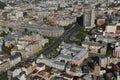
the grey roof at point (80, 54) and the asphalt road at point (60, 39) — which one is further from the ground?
the grey roof at point (80, 54)

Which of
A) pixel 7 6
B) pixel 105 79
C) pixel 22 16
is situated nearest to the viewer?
pixel 105 79

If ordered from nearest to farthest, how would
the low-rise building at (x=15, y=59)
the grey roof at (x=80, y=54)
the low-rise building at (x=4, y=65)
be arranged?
the low-rise building at (x=4, y=65)
the low-rise building at (x=15, y=59)
the grey roof at (x=80, y=54)

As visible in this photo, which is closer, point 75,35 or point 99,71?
point 99,71

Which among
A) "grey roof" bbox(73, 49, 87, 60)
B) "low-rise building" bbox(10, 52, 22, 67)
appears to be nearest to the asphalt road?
"low-rise building" bbox(10, 52, 22, 67)

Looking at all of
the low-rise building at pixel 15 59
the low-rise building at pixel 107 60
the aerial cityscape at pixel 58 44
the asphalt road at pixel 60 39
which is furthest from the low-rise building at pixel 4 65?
the low-rise building at pixel 107 60

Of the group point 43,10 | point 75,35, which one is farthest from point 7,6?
point 75,35

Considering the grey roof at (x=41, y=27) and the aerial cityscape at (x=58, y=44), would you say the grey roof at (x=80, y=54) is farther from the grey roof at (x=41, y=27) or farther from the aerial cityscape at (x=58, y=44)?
the grey roof at (x=41, y=27)

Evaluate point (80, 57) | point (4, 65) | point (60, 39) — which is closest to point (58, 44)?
point (60, 39)

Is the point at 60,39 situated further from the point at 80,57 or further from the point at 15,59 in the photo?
the point at 15,59

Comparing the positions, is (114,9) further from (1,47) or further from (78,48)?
(1,47)
